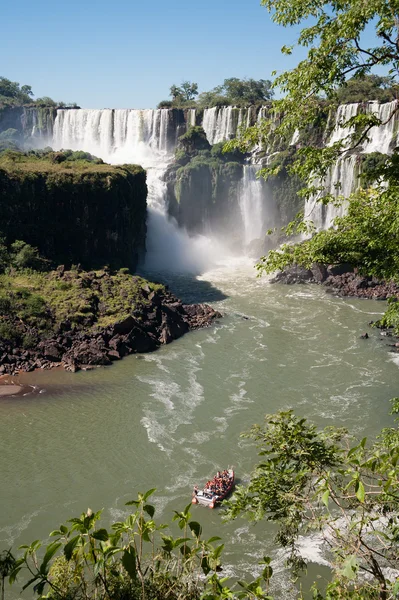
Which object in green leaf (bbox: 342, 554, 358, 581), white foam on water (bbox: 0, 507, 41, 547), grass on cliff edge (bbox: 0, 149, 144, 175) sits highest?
grass on cliff edge (bbox: 0, 149, 144, 175)

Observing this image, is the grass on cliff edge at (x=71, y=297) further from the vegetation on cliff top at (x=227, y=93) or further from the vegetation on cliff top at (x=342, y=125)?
the vegetation on cliff top at (x=227, y=93)

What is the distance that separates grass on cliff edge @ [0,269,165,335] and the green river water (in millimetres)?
4044

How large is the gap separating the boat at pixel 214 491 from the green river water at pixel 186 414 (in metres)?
0.32

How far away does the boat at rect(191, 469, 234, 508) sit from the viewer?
16453 mm

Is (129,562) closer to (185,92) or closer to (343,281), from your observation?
(343,281)

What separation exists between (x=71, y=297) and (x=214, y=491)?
19006 millimetres

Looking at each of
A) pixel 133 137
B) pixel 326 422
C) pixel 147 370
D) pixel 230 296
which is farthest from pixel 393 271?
pixel 133 137

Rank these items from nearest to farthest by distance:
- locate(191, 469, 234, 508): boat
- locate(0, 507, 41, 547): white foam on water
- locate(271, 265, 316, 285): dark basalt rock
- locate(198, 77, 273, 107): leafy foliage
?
locate(0, 507, 41, 547): white foam on water, locate(191, 469, 234, 508): boat, locate(271, 265, 316, 285): dark basalt rock, locate(198, 77, 273, 107): leafy foliage

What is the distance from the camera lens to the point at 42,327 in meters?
30.0

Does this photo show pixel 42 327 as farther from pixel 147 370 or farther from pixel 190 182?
pixel 190 182

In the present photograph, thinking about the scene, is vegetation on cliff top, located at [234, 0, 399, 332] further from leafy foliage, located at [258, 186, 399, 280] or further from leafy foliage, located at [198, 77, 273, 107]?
leafy foliage, located at [198, 77, 273, 107]

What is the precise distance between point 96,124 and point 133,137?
555 centimetres

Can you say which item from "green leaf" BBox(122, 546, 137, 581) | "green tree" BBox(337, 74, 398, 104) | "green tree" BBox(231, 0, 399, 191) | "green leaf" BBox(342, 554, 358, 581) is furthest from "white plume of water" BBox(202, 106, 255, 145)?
"green leaf" BBox(122, 546, 137, 581)

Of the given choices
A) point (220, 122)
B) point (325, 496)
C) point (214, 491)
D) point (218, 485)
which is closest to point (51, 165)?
point (220, 122)
